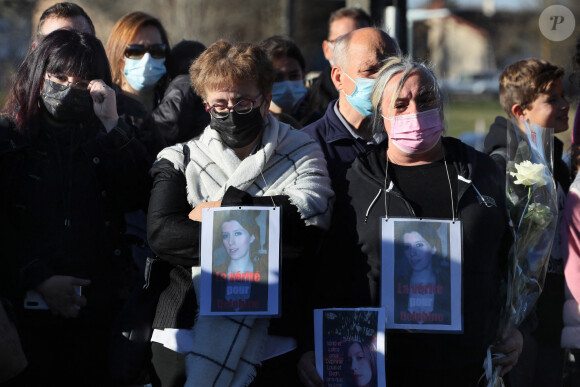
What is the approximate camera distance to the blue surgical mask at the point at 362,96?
4406 millimetres

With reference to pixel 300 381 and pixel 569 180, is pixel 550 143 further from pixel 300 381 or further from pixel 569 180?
pixel 300 381

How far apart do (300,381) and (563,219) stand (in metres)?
1.66

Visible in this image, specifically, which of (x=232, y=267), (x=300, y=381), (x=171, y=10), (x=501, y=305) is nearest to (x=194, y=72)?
(x=232, y=267)

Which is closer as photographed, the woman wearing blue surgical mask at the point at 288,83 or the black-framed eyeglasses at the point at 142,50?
the black-framed eyeglasses at the point at 142,50

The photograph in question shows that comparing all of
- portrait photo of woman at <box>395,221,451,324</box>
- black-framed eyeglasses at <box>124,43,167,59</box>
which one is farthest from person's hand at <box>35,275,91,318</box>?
Answer: black-framed eyeglasses at <box>124,43,167,59</box>

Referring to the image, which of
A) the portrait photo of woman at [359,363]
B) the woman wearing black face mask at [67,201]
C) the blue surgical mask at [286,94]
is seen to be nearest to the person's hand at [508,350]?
the portrait photo of woman at [359,363]

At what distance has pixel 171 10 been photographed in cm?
2781

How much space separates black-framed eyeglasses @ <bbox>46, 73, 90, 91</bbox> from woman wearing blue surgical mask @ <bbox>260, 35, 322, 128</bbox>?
7.16 ft

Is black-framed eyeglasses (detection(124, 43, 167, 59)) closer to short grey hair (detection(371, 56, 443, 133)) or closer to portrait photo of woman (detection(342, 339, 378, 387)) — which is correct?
short grey hair (detection(371, 56, 443, 133))

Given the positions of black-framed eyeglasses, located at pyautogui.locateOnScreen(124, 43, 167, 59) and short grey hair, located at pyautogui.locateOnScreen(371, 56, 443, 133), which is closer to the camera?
short grey hair, located at pyautogui.locateOnScreen(371, 56, 443, 133)

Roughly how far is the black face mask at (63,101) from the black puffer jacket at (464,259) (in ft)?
4.48

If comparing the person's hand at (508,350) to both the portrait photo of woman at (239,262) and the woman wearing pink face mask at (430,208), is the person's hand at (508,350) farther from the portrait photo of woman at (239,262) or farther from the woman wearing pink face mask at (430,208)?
the portrait photo of woman at (239,262)

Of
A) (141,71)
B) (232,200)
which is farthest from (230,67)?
(141,71)

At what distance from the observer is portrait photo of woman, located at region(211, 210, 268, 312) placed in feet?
11.3
